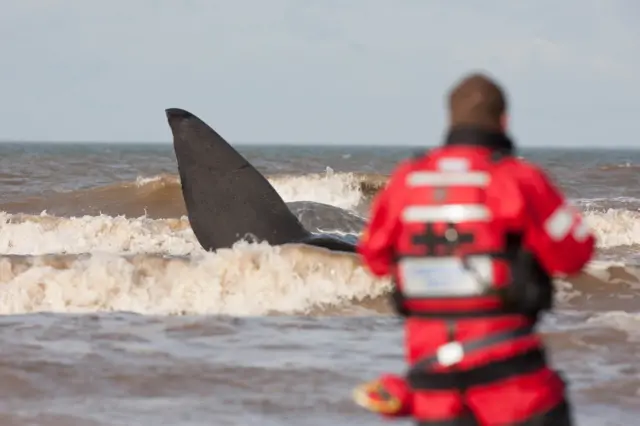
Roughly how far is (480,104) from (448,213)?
34cm

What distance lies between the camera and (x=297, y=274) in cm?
1089

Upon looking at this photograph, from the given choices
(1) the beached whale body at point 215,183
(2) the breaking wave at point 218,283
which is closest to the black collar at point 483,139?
(1) the beached whale body at point 215,183

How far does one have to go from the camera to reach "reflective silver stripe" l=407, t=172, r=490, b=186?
335 cm

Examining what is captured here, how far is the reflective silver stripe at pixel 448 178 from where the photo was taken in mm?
3348

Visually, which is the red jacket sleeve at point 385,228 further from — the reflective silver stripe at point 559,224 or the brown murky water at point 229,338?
the brown murky water at point 229,338

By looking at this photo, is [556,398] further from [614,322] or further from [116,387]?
[614,322]

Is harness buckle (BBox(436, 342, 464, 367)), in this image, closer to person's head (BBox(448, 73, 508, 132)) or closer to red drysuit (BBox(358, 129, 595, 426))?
red drysuit (BBox(358, 129, 595, 426))

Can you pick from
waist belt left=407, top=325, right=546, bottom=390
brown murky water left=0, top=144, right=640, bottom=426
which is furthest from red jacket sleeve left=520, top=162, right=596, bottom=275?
brown murky water left=0, top=144, right=640, bottom=426

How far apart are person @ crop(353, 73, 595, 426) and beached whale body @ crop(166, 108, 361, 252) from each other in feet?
20.6

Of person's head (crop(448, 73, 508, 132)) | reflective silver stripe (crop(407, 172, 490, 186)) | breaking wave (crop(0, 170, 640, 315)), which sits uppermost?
person's head (crop(448, 73, 508, 132))

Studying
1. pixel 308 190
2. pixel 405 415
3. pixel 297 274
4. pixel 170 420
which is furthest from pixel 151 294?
pixel 308 190

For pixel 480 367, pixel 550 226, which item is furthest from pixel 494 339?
pixel 550 226

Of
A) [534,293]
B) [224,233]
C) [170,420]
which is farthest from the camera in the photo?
[224,233]

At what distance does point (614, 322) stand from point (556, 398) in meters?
5.80
